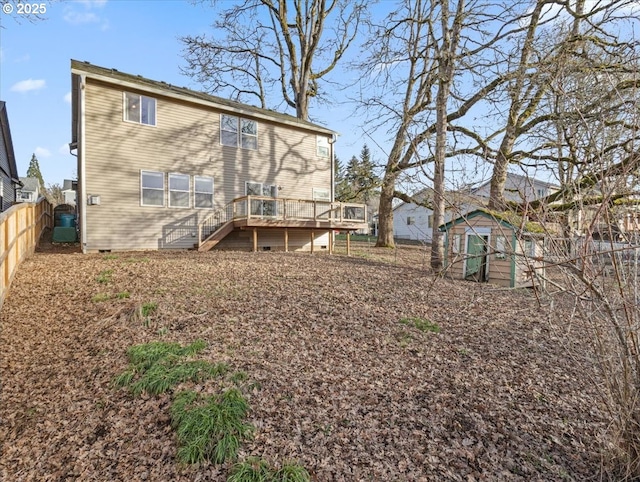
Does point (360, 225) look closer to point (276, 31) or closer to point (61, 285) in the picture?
point (61, 285)

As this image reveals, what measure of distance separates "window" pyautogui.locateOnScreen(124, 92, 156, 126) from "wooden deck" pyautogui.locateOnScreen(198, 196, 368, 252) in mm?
3698

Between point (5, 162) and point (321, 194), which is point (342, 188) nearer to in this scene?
point (321, 194)

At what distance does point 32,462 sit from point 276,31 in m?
21.2

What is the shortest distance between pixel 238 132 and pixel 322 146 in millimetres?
4002

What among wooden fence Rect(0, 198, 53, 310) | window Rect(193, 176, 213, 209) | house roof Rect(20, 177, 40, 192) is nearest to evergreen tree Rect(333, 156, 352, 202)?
window Rect(193, 176, 213, 209)

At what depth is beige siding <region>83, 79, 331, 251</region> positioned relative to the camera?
33.4 ft

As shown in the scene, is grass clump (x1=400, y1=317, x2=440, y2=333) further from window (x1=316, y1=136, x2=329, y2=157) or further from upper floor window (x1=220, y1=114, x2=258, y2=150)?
Answer: window (x1=316, y1=136, x2=329, y2=157)

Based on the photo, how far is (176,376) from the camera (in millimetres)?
A: 3232

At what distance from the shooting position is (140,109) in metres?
10.9

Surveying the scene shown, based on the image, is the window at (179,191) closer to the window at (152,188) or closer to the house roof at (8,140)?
the window at (152,188)

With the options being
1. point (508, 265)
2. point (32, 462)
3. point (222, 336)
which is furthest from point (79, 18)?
point (508, 265)

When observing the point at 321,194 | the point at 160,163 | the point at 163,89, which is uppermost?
the point at 163,89

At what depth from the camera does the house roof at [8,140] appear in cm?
1598

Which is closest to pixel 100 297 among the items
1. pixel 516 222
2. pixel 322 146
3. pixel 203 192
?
pixel 516 222
